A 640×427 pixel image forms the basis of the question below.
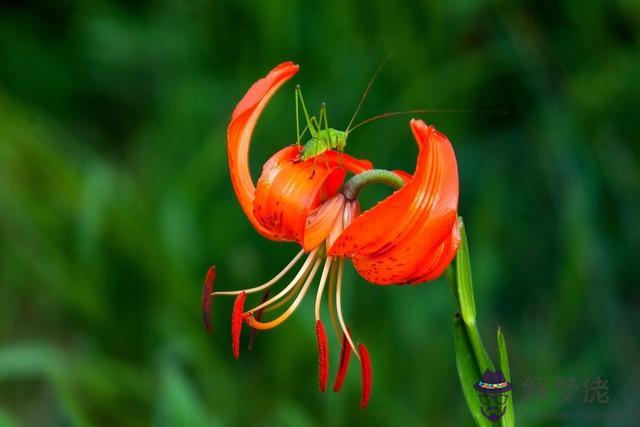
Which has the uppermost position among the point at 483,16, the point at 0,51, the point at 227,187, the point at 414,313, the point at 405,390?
the point at 0,51

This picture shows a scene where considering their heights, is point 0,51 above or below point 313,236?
above

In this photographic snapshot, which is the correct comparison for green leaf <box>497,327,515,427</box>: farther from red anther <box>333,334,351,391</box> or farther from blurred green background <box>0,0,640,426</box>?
blurred green background <box>0,0,640,426</box>

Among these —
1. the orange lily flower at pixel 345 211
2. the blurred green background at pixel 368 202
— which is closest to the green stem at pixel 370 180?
the orange lily flower at pixel 345 211

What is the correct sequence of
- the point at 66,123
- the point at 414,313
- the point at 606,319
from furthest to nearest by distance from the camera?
the point at 66,123 → the point at 414,313 → the point at 606,319

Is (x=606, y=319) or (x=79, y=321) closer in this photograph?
(x=606, y=319)

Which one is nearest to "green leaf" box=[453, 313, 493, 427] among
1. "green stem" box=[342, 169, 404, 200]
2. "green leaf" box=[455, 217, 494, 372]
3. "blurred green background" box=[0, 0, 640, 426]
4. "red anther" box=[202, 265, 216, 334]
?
"green leaf" box=[455, 217, 494, 372]

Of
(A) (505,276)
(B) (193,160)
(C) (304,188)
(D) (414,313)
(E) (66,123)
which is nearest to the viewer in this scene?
(C) (304,188)

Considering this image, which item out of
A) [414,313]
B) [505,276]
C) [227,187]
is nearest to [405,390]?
[414,313]

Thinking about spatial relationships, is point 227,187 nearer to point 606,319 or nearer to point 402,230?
point 606,319

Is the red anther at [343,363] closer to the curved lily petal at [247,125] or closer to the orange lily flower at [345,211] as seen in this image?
the orange lily flower at [345,211]
